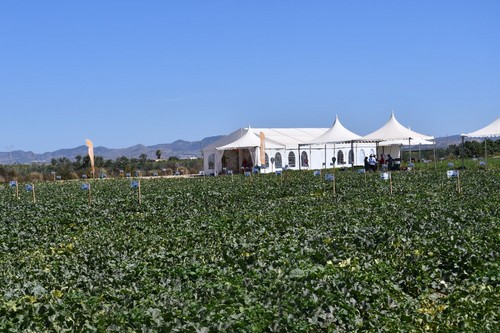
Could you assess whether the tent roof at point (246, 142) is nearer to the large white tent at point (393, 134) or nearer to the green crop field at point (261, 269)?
the large white tent at point (393, 134)

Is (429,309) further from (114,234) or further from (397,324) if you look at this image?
(114,234)

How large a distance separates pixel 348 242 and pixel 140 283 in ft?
14.5

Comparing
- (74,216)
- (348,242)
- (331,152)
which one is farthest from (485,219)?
(331,152)

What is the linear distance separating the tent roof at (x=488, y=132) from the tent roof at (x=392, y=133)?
5784 millimetres

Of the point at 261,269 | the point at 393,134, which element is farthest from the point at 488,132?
the point at 261,269

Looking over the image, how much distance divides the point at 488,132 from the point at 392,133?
302 inches

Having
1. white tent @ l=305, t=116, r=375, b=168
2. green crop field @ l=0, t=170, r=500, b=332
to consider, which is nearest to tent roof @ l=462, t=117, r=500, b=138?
white tent @ l=305, t=116, r=375, b=168

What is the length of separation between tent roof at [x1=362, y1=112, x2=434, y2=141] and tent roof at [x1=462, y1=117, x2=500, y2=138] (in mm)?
5784

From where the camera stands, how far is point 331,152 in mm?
56094

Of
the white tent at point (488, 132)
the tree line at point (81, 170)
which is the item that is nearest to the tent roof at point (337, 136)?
the white tent at point (488, 132)

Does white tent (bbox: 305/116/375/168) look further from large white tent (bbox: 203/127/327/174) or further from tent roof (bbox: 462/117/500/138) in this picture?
tent roof (bbox: 462/117/500/138)

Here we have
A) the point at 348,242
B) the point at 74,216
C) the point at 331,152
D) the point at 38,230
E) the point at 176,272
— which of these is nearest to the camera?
the point at 176,272

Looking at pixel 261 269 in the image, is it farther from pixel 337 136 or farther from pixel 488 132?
pixel 337 136

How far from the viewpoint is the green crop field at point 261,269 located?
7.16 meters
